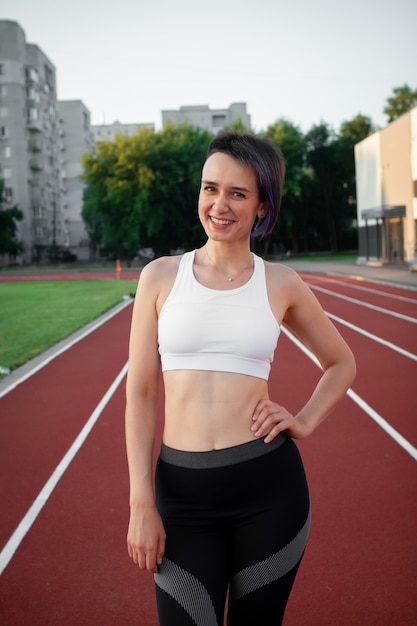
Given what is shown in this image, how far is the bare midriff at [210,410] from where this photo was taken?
5.92 feet

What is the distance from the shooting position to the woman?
1743 mm

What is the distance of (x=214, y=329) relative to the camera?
179cm

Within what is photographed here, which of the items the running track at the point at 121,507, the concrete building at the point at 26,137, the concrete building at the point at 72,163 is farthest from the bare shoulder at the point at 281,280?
the concrete building at the point at 72,163

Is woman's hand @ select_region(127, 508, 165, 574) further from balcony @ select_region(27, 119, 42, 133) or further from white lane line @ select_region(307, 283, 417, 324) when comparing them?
balcony @ select_region(27, 119, 42, 133)

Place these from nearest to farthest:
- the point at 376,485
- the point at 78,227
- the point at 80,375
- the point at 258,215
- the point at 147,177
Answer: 1. the point at 258,215
2. the point at 376,485
3. the point at 80,375
4. the point at 147,177
5. the point at 78,227

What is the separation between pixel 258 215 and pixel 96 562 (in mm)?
2815

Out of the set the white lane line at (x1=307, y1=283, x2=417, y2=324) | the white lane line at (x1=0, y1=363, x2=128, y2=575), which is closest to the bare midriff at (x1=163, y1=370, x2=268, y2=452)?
the white lane line at (x1=0, y1=363, x2=128, y2=575)

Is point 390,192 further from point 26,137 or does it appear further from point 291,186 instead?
point 26,137

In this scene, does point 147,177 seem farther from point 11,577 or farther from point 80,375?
point 11,577

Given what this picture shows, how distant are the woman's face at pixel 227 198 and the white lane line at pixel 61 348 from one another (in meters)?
7.46

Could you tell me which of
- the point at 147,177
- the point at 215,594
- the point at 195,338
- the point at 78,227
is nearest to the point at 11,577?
the point at 215,594

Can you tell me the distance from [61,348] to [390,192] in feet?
95.1

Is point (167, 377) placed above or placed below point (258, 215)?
below

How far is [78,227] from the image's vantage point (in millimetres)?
86938
